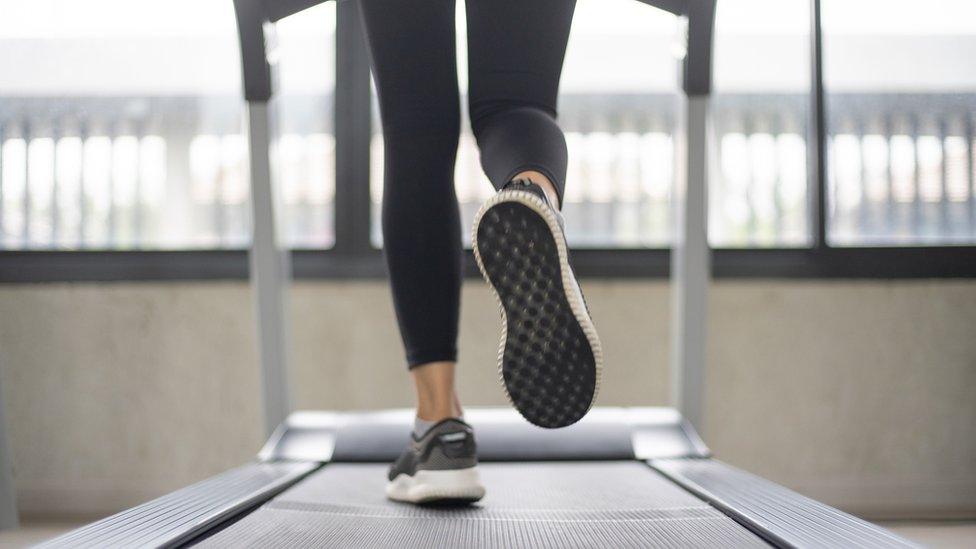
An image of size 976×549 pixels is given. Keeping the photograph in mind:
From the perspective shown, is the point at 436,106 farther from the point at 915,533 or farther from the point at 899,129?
the point at 899,129

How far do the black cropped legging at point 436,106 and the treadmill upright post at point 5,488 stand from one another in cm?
131

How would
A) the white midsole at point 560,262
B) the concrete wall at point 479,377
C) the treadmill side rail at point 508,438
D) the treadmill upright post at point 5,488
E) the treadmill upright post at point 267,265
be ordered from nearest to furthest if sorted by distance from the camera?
the white midsole at point 560,262, the treadmill side rail at point 508,438, the treadmill upright post at point 267,265, the treadmill upright post at point 5,488, the concrete wall at point 479,377

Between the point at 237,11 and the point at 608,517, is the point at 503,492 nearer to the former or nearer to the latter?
the point at 608,517

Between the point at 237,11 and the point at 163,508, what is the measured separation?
95cm

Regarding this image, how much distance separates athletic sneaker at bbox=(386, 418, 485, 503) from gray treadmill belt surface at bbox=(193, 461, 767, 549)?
2 cm

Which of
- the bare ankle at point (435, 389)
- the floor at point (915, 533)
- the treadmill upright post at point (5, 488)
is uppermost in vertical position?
the bare ankle at point (435, 389)

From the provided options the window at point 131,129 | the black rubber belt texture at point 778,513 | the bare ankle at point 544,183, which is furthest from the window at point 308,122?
the bare ankle at point 544,183

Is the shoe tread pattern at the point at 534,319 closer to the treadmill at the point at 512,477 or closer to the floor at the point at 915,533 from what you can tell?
the treadmill at the point at 512,477

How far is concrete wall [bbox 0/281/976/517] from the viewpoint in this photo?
2012 mm

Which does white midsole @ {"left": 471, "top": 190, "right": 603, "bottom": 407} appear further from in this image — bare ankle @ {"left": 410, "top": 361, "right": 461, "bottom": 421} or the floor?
the floor

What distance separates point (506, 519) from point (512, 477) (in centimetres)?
34

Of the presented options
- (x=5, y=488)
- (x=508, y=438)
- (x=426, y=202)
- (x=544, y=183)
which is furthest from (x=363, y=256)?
(x=544, y=183)

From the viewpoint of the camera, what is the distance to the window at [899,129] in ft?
7.07

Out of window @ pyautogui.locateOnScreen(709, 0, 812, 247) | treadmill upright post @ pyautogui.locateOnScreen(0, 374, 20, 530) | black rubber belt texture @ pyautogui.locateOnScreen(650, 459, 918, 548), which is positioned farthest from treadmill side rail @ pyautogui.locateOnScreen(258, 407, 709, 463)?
window @ pyautogui.locateOnScreen(709, 0, 812, 247)
